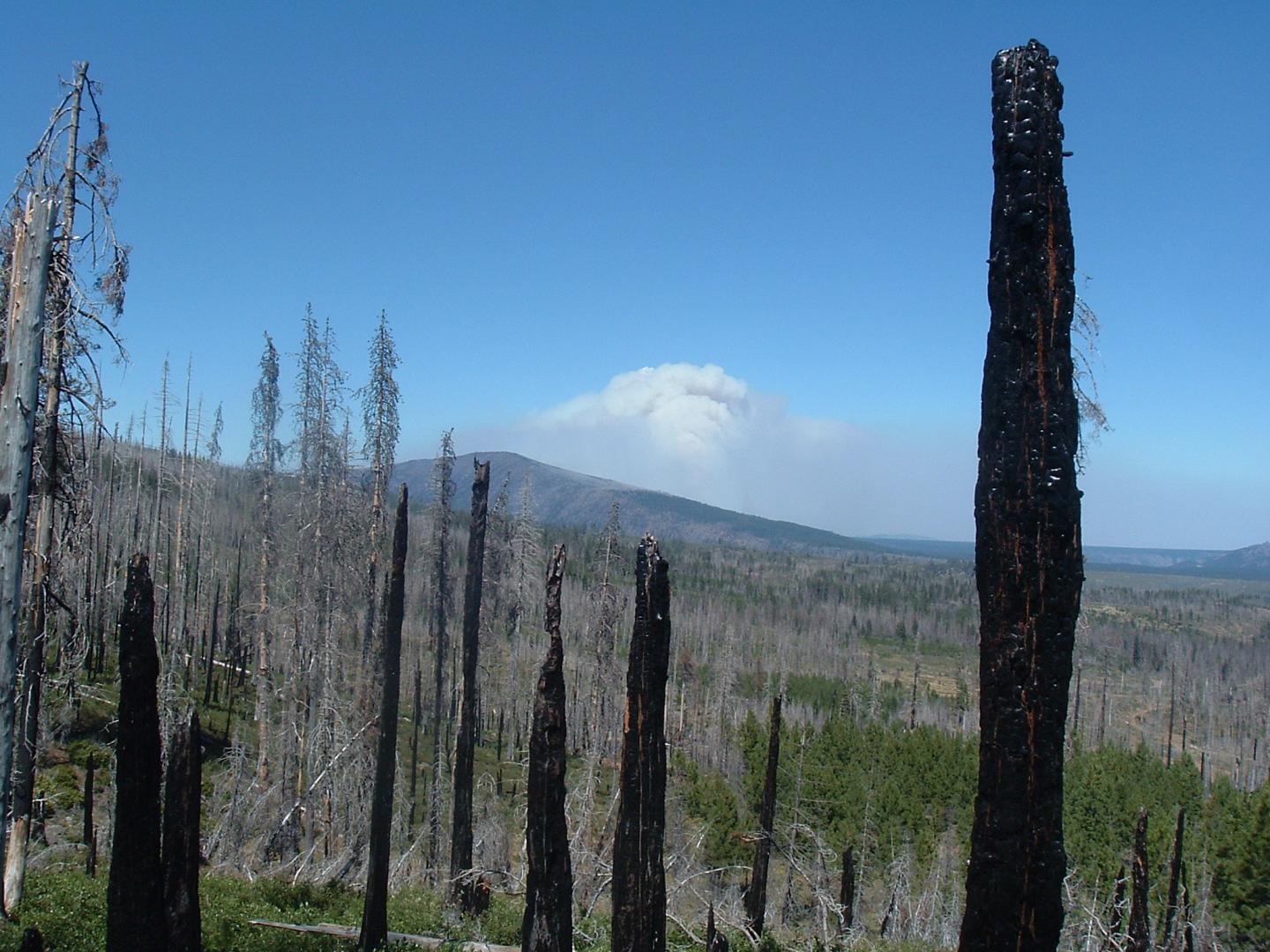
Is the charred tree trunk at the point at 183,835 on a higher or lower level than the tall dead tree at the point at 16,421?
lower

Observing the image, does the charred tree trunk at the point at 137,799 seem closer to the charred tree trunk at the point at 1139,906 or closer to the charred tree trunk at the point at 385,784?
the charred tree trunk at the point at 385,784

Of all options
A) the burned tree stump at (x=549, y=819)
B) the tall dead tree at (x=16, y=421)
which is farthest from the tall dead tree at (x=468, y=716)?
the tall dead tree at (x=16, y=421)

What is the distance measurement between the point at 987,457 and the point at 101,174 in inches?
424

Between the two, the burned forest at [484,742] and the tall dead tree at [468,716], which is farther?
the tall dead tree at [468,716]

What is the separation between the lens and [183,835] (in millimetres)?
8727

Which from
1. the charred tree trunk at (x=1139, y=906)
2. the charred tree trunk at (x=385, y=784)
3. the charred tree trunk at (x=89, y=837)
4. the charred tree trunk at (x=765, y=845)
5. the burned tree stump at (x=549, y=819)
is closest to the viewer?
the burned tree stump at (x=549, y=819)

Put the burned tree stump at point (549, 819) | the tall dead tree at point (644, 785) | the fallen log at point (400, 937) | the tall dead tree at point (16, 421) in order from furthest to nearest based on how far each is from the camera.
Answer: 1. the fallen log at point (400, 937)
2. the burned tree stump at point (549, 819)
3. the tall dead tree at point (644, 785)
4. the tall dead tree at point (16, 421)

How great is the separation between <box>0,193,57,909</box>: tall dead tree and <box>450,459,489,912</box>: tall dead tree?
1000cm

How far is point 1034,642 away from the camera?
4.70 meters

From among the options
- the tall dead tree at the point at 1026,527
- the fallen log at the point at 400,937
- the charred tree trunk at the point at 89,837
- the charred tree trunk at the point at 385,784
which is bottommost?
the charred tree trunk at the point at 89,837

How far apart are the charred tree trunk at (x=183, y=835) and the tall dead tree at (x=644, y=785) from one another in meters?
4.17

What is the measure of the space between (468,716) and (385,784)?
3.43 m

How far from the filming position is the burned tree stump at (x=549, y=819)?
8.12 metres

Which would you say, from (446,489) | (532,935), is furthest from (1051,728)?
(446,489)
